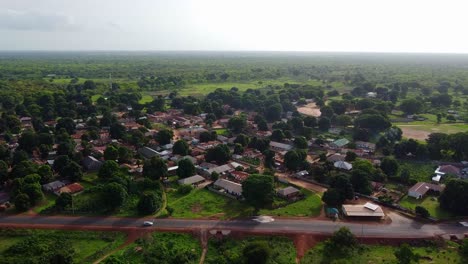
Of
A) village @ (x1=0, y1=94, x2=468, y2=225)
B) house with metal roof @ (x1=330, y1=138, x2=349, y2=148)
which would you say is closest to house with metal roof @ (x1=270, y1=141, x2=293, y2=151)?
village @ (x1=0, y1=94, x2=468, y2=225)

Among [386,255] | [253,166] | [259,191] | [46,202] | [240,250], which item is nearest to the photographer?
[386,255]

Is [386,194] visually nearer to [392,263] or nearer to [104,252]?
[392,263]

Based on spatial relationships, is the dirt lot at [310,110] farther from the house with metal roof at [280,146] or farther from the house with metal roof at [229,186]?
the house with metal roof at [229,186]

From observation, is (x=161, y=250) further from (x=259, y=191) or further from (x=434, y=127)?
(x=434, y=127)

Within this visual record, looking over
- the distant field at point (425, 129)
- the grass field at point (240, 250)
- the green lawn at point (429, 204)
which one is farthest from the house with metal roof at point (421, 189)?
the distant field at point (425, 129)

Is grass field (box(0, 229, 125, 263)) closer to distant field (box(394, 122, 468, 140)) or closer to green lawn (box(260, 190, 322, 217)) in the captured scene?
green lawn (box(260, 190, 322, 217))

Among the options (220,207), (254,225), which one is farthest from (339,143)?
(254,225)

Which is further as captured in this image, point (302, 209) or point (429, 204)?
point (429, 204)
